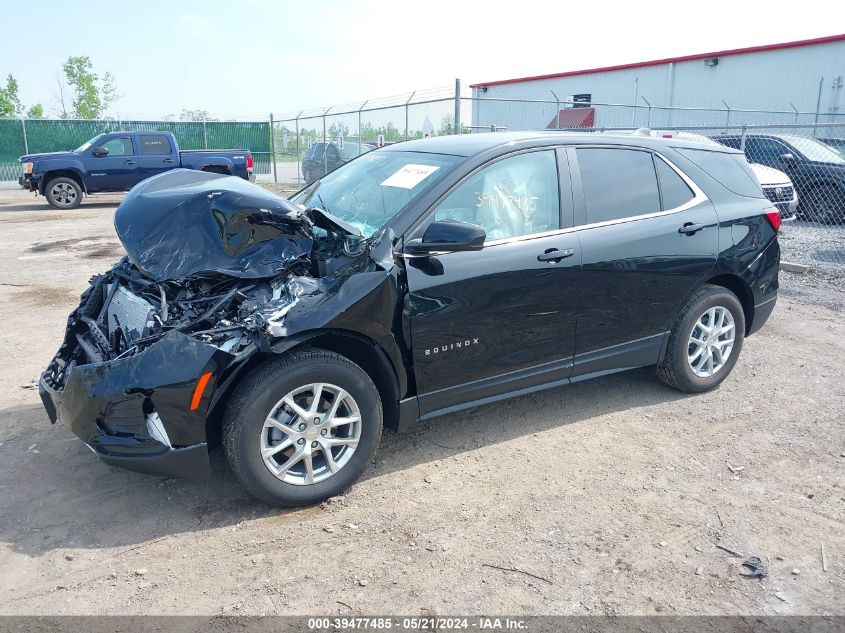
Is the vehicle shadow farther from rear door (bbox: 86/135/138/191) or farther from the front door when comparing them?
rear door (bbox: 86/135/138/191)

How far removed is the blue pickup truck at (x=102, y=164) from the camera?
15828 millimetres

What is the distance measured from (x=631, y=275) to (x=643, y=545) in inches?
71.4

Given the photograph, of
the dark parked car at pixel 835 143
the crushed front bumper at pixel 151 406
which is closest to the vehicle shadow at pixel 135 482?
the crushed front bumper at pixel 151 406

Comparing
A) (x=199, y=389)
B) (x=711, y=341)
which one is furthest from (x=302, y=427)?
(x=711, y=341)

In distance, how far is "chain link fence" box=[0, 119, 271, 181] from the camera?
2150 centimetres

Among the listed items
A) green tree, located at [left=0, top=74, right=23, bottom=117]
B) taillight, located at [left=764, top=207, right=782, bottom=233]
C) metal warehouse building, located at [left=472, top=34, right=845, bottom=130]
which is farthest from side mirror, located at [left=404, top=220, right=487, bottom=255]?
green tree, located at [left=0, top=74, right=23, bottom=117]

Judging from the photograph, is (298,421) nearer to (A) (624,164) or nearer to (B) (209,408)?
(B) (209,408)

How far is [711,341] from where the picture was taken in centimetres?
482

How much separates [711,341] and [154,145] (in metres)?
15.5

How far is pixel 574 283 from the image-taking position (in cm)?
406

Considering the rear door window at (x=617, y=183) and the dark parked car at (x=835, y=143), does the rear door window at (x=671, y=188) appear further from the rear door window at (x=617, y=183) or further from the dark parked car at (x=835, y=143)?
the dark parked car at (x=835, y=143)

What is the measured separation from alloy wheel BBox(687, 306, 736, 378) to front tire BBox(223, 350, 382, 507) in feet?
8.40

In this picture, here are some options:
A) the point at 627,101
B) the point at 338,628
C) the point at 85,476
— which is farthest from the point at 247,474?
the point at 627,101

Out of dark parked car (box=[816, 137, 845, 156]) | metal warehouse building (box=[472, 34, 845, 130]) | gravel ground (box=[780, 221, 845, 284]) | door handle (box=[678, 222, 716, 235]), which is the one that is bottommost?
gravel ground (box=[780, 221, 845, 284])
